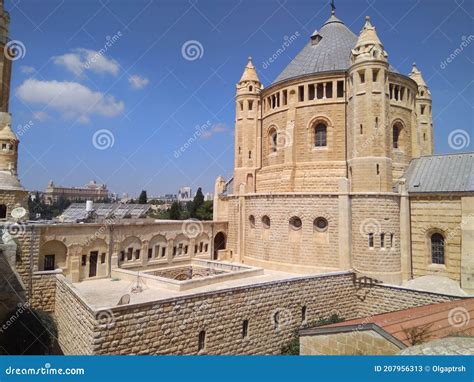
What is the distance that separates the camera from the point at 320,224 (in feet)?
71.1

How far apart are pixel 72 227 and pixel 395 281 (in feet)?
62.2

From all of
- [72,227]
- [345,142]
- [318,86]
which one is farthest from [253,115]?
[72,227]

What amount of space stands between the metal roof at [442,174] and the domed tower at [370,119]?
2.09 meters

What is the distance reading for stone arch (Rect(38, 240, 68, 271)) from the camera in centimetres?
1875

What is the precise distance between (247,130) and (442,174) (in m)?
15.0

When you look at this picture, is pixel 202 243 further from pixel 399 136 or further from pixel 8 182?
pixel 399 136

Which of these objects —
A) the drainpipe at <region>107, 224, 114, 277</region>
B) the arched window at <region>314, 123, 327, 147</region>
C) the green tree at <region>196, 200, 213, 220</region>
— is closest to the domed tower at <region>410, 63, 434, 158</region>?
the arched window at <region>314, 123, 327, 147</region>

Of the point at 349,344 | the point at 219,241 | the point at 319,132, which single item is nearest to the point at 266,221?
the point at 219,241

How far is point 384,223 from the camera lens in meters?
19.8

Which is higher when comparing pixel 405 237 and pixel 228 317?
pixel 405 237

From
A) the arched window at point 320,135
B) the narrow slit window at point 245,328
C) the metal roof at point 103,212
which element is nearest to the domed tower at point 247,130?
the arched window at point 320,135

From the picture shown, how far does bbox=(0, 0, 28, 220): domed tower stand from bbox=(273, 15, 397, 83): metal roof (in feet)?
63.4

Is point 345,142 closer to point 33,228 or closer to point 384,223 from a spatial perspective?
point 384,223

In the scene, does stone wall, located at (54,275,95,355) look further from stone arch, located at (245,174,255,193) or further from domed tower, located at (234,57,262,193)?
domed tower, located at (234,57,262,193)
